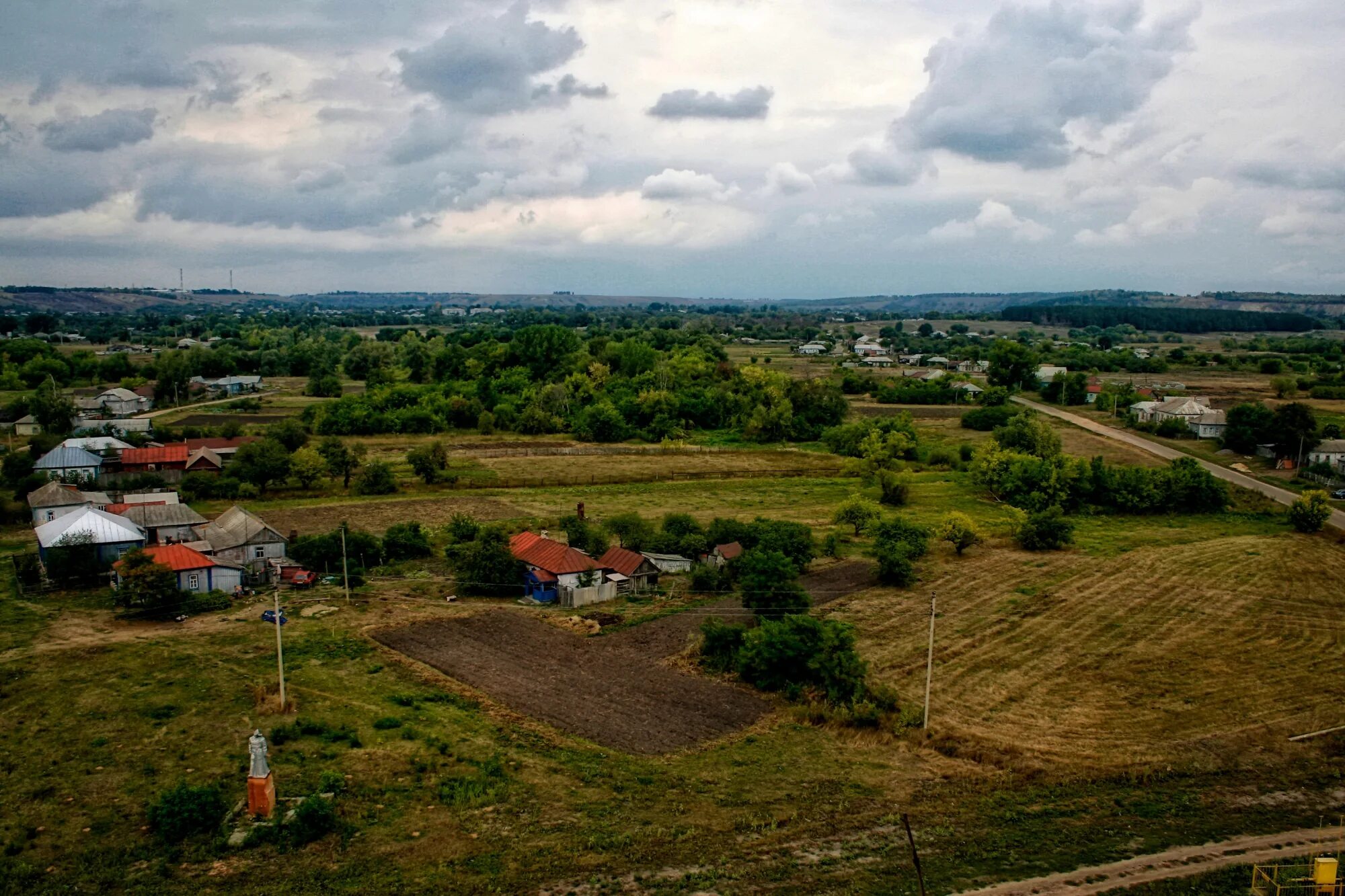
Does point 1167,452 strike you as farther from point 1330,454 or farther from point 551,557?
point 551,557

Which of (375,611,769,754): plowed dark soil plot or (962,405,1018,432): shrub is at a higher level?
(962,405,1018,432): shrub

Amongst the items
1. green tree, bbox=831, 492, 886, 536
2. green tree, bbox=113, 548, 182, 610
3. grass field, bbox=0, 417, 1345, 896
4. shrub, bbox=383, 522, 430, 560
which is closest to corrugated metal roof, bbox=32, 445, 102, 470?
grass field, bbox=0, 417, 1345, 896

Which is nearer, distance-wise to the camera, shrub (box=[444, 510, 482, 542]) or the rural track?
the rural track

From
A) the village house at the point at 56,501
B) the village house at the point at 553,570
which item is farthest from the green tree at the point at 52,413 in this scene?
the village house at the point at 553,570

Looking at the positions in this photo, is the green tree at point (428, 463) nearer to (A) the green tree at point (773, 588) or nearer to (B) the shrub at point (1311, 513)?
(A) the green tree at point (773, 588)

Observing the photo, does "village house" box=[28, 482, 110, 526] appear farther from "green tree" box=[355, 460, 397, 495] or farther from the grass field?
"green tree" box=[355, 460, 397, 495]

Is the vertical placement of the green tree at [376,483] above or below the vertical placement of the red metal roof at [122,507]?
below
